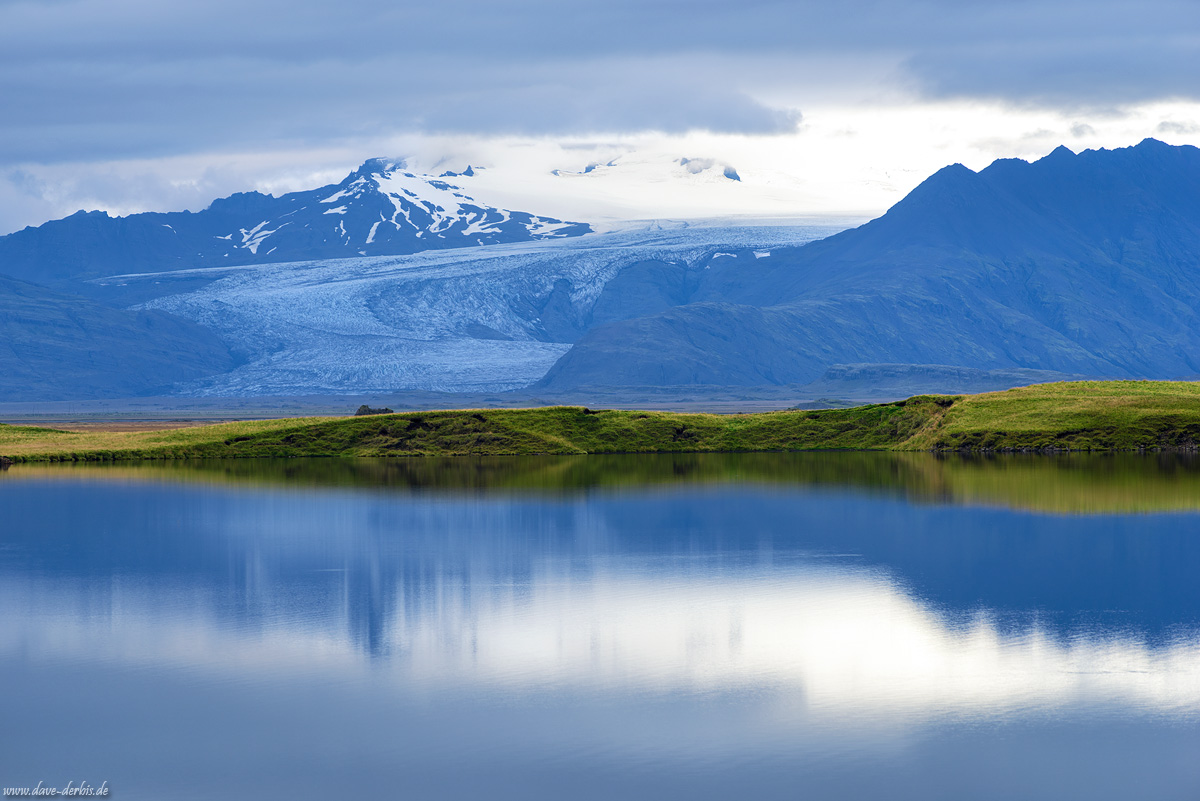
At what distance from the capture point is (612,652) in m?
26.3

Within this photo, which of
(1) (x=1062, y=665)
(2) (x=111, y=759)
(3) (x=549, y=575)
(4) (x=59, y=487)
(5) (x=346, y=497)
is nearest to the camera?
(2) (x=111, y=759)

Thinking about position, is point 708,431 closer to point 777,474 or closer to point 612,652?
point 777,474

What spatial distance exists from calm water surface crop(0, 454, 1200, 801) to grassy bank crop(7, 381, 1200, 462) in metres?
37.8

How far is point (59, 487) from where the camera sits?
65625 millimetres

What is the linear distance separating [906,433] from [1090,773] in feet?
244

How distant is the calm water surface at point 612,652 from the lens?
776 inches

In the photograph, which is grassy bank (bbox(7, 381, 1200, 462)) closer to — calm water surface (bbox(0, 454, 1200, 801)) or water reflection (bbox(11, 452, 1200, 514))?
water reflection (bbox(11, 452, 1200, 514))

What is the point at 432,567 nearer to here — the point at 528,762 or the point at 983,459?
the point at 528,762

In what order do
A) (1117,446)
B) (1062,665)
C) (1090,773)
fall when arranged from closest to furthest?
(1090,773) → (1062,665) → (1117,446)

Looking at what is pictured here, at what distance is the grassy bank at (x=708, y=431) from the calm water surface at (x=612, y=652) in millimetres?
37771

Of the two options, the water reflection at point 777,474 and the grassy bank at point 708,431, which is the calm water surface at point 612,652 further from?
the grassy bank at point 708,431

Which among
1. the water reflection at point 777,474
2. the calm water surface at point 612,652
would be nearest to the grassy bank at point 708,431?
the water reflection at point 777,474

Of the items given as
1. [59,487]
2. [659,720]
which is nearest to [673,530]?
[659,720]

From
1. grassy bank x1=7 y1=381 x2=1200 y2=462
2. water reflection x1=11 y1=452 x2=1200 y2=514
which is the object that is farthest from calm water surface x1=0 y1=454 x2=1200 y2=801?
grassy bank x1=7 y1=381 x2=1200 y2=462
